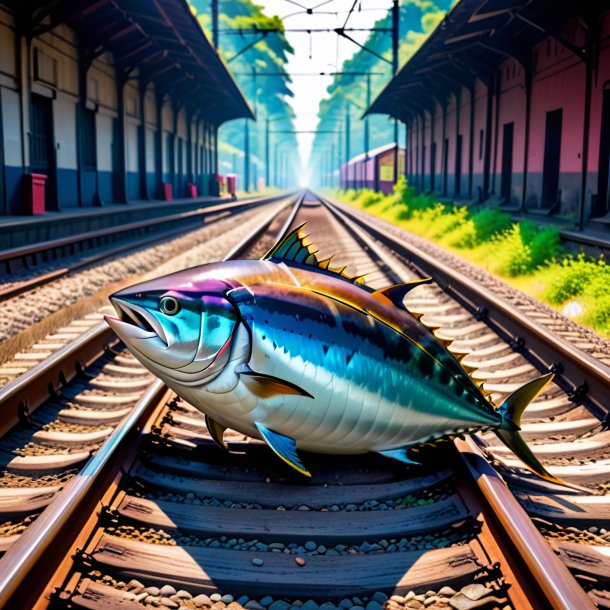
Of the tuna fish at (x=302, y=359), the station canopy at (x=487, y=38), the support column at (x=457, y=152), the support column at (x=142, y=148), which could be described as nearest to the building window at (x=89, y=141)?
the support column at (x=142, y=148)

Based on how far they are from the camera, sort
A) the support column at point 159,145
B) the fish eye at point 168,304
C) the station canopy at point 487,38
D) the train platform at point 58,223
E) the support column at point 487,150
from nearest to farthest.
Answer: the fish eye at point 168,304 < the train platform at point 58,223 < the station canopy at point 487,38 < the support column at point 487,150 < the support column at point 159,145

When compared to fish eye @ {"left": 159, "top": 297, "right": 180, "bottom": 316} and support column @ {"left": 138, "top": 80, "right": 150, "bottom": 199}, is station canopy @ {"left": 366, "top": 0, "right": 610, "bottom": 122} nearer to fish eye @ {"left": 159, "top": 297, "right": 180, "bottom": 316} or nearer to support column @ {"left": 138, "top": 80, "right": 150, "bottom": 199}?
support column @ {"left": 138, "top": 80, "right": 150, "bottom": 199}

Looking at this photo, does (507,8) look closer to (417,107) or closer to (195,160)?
(417,107)

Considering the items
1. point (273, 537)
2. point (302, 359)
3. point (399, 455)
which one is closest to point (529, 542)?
point (399, 455)

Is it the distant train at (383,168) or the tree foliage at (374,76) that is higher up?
the tree foliage at (374,76)

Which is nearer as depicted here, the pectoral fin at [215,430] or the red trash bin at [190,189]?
the pectoral fin at [215,430]

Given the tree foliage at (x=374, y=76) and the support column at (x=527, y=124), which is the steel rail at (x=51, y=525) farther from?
the tree foliage at (x=374, y=76)

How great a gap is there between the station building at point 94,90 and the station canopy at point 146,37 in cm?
4

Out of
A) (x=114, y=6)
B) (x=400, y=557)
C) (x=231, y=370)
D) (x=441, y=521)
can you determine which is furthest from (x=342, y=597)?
(x=114, y=6)

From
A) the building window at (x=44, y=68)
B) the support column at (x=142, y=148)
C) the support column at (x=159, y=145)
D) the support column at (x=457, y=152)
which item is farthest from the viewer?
the support column at (x=159, y=145)

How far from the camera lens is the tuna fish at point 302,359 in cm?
305

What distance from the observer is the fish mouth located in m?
3.01

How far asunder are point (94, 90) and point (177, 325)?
23.0 metres

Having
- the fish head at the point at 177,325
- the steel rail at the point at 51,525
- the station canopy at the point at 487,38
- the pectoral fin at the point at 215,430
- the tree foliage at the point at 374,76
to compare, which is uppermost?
the tree foliage at the point at 374,76
